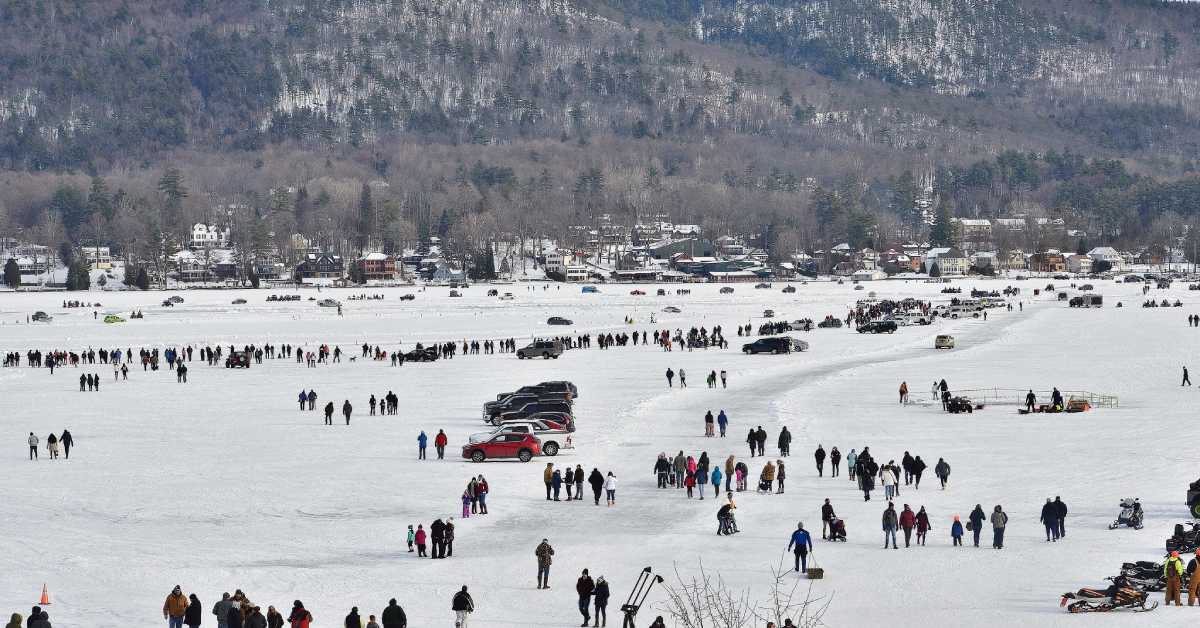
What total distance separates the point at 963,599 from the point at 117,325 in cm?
7656

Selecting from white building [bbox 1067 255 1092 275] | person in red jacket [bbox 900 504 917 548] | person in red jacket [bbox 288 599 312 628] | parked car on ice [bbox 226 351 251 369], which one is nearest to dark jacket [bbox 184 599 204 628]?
person in red jacket [bbox 288 599 312 628]

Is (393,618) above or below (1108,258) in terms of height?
below

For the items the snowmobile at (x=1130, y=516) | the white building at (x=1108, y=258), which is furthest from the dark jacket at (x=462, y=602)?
the white building at (x=1108, y=258)

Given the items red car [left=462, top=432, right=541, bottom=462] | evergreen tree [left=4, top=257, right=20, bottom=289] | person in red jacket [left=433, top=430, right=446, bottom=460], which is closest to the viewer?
red car [left=462, top=432, right=541, bottom=462]

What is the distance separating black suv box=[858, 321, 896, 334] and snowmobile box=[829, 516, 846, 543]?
176 ft

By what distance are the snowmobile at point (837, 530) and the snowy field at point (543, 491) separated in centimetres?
24

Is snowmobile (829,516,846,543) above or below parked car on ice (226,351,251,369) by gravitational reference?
below

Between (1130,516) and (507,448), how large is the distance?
13.8 metres

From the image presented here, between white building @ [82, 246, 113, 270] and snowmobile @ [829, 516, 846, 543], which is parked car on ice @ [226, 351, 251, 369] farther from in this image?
white building @ [82, 246, 113, 270]

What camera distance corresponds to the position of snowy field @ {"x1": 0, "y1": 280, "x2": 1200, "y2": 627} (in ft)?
71.5

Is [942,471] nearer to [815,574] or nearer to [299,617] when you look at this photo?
[815,574]

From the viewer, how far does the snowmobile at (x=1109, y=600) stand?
2014 cm

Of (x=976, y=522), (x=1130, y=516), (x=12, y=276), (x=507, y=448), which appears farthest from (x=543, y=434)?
(x=12, y=276)

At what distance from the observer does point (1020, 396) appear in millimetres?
44906
